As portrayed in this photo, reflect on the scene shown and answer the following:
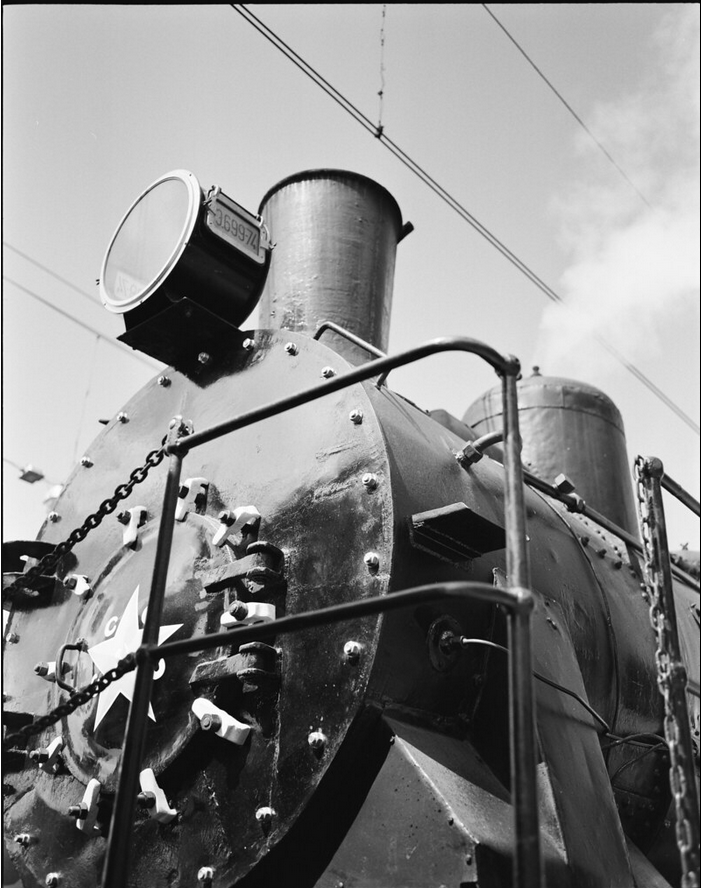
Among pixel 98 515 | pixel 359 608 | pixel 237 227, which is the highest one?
pixel 237 227

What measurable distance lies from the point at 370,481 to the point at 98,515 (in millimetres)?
722

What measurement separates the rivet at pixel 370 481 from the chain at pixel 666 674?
64cm

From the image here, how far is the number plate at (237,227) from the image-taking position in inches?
112

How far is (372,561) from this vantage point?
2172mm

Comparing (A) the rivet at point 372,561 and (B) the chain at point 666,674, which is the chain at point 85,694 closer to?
(A) the rivet at point 372,561

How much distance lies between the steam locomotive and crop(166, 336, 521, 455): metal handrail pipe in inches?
0.6

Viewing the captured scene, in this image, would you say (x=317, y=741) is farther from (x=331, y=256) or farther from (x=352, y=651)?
(x=331, y=256)

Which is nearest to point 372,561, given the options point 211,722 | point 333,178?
point 211,722

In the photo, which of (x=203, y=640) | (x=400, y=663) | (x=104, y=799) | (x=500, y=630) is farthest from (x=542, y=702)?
(x=104, y=799)

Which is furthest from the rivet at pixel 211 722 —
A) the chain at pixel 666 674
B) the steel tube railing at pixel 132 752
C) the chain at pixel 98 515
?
the chain at pixel 666 674

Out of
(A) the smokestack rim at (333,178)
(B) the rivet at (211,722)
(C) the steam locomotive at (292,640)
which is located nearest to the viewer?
(C) the steam locomotive at (292,640)

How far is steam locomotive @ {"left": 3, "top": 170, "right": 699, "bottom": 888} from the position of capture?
6.64 ft

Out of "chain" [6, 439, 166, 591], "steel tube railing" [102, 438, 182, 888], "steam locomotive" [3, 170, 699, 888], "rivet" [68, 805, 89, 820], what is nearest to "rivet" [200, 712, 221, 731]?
"steam locomotive" [3, 170, 699, 888]

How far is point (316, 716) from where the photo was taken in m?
2.09
